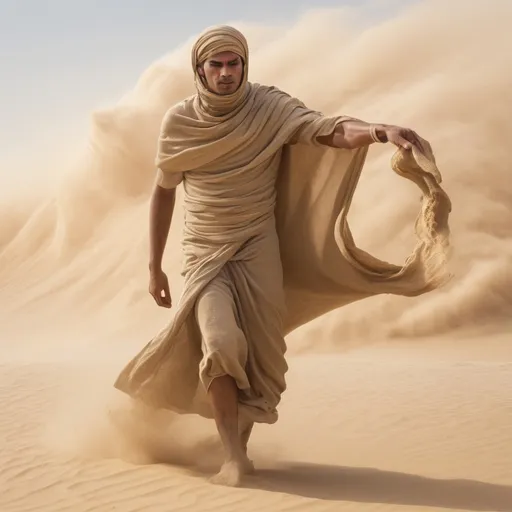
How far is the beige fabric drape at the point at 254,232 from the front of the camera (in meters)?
5.32

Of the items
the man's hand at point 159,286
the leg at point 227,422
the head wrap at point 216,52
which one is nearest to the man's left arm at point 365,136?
the head wrap at point 216,52

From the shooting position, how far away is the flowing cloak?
5.39 metres

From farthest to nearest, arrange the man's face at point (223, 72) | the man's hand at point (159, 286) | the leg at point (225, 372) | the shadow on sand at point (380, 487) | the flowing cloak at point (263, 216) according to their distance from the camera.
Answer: the man's hand at point (159, 286) → the flowing cloak at point (263, 216) → the man's face at point (223, 72) → the leg at point (225, 372) → the shadow on sand at point (380, 487)

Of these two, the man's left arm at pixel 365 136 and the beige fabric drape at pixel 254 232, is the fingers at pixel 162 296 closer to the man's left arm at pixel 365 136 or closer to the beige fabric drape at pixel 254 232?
the beige fabric drape at pixel 254 232

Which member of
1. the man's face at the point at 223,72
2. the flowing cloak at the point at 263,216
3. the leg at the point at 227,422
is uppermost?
the man's face at the point at 223,72

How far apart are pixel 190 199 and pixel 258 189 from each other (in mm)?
419

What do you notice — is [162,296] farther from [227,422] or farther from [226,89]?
[226,89]

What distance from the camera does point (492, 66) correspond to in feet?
72.5

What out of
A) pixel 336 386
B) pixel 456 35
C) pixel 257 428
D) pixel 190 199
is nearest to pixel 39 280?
pixel 456 35

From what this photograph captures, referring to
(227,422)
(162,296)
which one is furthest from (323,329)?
(227,422)

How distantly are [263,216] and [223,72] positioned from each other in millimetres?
869

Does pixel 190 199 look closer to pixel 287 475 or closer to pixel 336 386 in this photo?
pixel 287 475

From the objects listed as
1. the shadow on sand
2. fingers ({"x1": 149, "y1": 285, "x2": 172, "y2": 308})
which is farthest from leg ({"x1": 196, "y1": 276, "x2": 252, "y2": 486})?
fingers ({"x1": 149, "y1": 285, "x2": 172, "y2": 308})

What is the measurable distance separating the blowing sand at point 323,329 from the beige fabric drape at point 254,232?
59 cm
